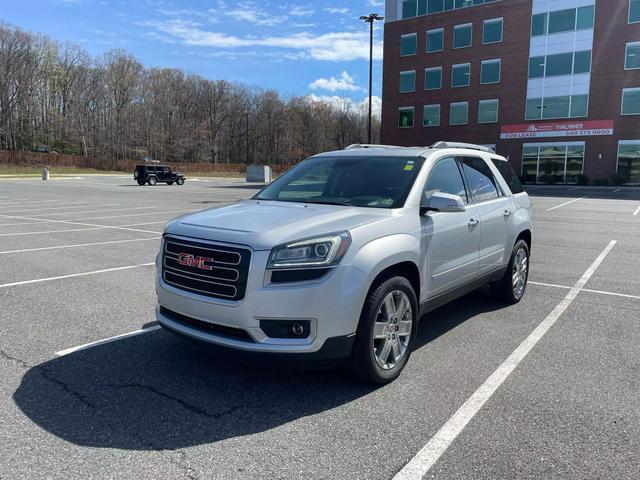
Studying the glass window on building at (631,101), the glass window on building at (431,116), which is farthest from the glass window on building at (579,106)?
the glass window on building at (431,116)

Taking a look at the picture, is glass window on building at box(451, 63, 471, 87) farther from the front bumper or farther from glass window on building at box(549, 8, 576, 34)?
the front bumper

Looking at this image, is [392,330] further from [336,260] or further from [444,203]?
[444,203]

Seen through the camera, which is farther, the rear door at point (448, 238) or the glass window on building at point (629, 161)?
the glass window on building at point (629, 161)

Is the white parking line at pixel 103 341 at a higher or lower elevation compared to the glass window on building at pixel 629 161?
lower

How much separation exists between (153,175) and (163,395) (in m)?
39.0

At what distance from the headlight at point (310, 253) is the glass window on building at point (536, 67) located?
44.6 metres

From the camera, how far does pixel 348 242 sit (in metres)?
3.45

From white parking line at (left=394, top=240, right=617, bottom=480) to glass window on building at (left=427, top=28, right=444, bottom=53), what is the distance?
45.5 m

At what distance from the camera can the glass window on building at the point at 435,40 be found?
46312mm

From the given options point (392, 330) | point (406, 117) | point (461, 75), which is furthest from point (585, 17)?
point (392, 330)

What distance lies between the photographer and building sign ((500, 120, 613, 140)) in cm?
3969

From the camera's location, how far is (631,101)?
127 feet

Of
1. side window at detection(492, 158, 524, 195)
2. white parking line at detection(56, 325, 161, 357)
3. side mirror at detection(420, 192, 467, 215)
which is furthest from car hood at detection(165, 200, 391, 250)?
side window at detection(492, 158, 524, 195)

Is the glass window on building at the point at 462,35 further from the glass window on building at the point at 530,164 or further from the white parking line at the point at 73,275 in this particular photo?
the white parking line at the point at 73,275
